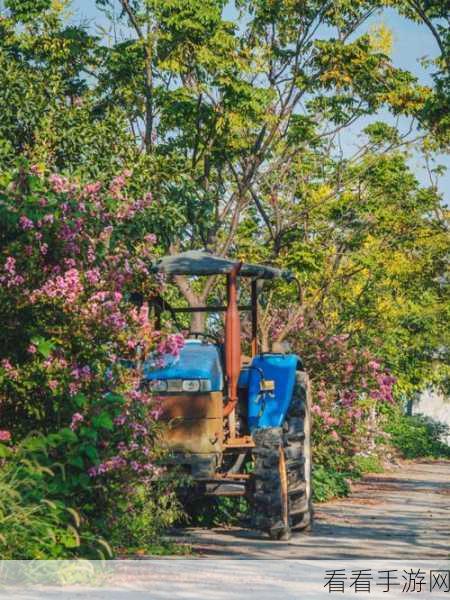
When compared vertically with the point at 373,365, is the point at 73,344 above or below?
below

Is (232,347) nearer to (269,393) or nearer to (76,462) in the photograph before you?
(269,393)

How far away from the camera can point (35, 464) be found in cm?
876

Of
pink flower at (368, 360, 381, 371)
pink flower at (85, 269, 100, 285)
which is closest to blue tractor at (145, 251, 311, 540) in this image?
pink flower at (85, 269, 100, 285)

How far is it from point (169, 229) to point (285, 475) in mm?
5945

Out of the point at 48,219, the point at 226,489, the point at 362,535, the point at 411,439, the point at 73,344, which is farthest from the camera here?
the point at 411,439

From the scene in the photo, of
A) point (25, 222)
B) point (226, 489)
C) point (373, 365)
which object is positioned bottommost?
point (226, 489)

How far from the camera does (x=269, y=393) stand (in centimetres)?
1305

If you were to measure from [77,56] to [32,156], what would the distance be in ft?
18.3

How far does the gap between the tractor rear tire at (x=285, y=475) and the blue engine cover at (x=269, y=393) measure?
11.0 inches

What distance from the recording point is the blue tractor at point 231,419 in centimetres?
1190

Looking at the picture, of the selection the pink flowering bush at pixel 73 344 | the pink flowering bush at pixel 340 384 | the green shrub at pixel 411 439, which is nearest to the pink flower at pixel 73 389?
the pink flowering bush at pixel 73 344

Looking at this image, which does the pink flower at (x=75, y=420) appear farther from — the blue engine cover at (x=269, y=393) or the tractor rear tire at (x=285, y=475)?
the blue engine cover at (x=269, y=393)

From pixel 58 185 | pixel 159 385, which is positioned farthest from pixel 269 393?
pixel 58 185

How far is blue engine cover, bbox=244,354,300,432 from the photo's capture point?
1288 cm
